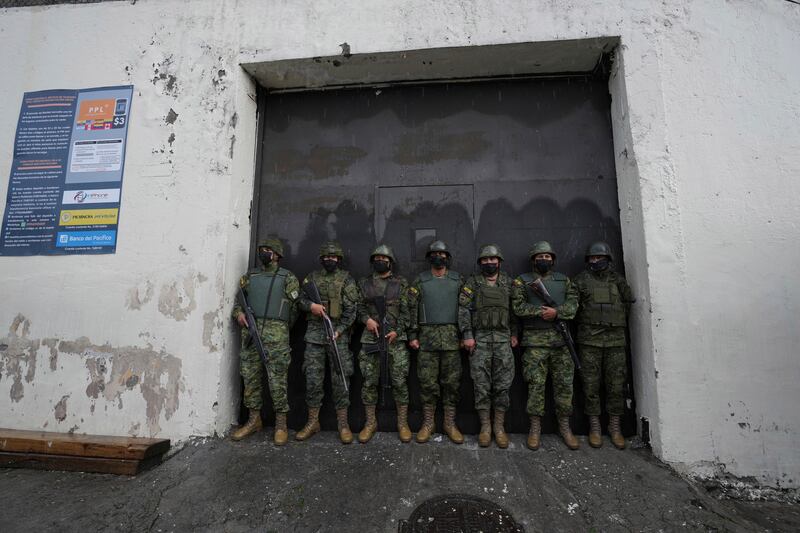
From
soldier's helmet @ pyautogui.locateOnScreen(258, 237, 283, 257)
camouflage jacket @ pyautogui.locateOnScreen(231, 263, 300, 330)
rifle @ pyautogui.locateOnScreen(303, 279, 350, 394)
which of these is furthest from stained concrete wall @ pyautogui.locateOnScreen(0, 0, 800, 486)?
rifle @ pyautogui.locateOnScreen(303, 279, 350, 394)

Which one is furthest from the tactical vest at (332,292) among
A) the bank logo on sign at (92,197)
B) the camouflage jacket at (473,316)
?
the bank logo on sign at (92,197)

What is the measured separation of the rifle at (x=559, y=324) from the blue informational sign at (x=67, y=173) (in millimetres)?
5044

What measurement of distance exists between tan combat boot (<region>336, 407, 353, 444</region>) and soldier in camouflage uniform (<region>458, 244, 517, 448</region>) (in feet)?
4.75

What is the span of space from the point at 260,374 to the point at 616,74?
5651 millimetres

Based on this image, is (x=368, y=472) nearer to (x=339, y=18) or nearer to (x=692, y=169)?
(x=692, y=169)

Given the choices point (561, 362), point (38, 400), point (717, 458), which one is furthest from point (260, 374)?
point (717, 458)

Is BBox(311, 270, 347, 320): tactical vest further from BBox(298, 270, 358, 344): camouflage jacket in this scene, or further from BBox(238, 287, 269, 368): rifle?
BBox(238, 287, 269, 368): rifle

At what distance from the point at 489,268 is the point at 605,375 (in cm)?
173

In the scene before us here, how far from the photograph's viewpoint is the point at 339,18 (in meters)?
4.92

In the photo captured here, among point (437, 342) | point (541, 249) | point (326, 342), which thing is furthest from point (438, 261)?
point (326, 342)

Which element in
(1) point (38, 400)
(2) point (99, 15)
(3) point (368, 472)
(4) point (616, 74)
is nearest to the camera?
(3) point (368, 472)

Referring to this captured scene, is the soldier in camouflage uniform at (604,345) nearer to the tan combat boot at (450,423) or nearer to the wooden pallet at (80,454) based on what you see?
the tan combat boot at (450,423)

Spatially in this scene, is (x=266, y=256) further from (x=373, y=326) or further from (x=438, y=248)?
(x=438, y=248)

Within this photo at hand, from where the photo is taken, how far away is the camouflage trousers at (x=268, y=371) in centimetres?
445
